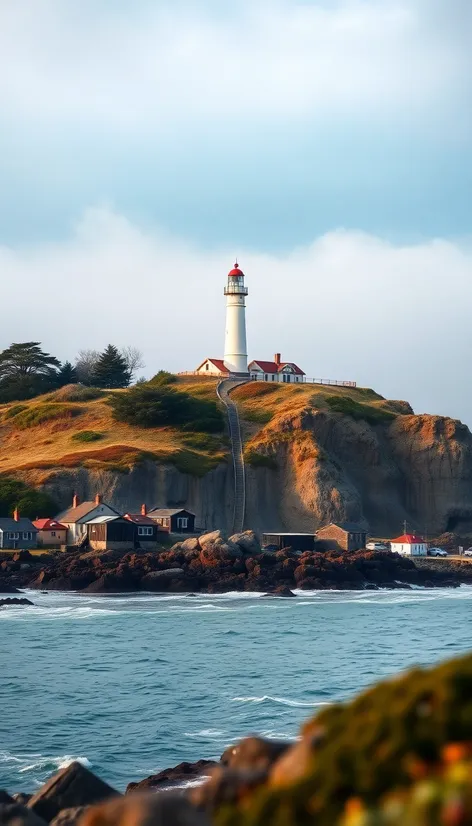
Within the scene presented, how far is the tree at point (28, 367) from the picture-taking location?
121375mm

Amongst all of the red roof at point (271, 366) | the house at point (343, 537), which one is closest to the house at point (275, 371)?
the red roof at point (271, 366)

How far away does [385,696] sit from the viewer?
5246 millimetres

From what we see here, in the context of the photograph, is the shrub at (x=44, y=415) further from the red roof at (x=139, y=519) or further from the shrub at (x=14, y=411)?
the red roof at (x=139, y=519)

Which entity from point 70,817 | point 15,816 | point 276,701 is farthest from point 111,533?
point 15,816

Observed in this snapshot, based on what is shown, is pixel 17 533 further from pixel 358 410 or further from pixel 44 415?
pixel 358 410

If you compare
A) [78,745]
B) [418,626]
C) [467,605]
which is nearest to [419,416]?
[467,605]

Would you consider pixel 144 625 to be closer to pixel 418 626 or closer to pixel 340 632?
pixel 340 632

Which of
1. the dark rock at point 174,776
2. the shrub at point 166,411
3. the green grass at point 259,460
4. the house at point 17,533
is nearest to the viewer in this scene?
the dark rock at point 174,776

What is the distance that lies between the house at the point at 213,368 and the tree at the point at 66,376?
18.9 metres

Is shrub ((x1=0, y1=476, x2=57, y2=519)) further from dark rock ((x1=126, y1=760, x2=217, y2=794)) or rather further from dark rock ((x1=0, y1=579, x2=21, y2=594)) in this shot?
dark rock ((x1=126, y1=760, x2=217, y2=794))

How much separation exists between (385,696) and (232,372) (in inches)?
4139

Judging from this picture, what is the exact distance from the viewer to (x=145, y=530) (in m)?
73.9

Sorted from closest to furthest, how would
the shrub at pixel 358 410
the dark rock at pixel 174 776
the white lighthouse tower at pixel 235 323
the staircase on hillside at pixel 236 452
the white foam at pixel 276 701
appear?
the dark rock at pixel 174 776
the white foam at pixel 276 701
the staircase on hillside at pixel 236 452
the shrub at pixel 358 410
the white lighthouse tower at pixel 235 323

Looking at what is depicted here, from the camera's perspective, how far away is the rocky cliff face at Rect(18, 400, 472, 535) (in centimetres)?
8325
